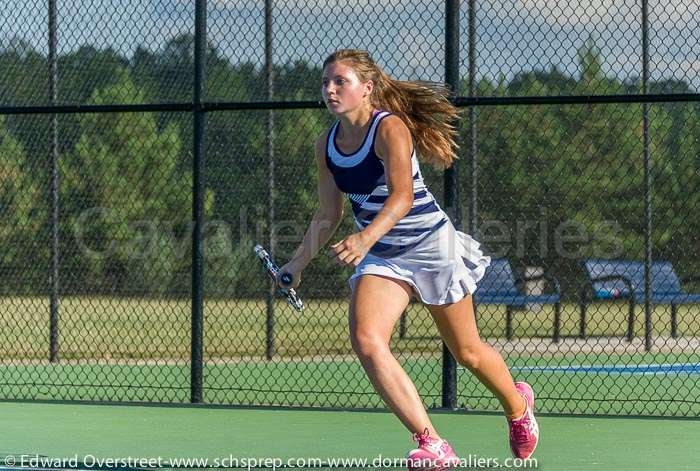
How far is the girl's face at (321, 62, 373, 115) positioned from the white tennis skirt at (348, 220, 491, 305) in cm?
60

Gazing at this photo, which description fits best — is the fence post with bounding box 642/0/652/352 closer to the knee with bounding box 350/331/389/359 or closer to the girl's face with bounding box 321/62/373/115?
the girl's face with bounding box 321/62/373/115

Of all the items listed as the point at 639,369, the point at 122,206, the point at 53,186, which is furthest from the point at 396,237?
the point at 122,206

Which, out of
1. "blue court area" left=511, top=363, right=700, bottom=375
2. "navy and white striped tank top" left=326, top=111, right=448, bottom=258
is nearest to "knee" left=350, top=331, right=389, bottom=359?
"navy and white striped tank top" left=326, top=111, right=448, bottom=258

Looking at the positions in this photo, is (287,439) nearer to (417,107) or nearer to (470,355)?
(470,355)

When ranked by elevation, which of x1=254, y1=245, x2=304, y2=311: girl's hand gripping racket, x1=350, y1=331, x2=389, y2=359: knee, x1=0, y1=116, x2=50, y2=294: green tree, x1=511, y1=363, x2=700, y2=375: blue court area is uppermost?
x1=254, y1=245, x2=304, y2=311: girl's hand gripping racket

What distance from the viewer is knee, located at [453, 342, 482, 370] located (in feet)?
18.9

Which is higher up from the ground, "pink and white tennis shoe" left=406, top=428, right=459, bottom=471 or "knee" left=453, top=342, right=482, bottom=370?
"knee" left=453, top=342, right=482, bottom=370

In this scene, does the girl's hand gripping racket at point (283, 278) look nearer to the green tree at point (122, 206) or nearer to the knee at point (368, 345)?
the knee at point (368, 345)

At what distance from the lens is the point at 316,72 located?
15227 millimetres

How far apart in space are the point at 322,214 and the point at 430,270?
553 millimetres

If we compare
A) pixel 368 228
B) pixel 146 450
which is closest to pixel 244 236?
pixel 146 450

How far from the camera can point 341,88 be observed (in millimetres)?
5676

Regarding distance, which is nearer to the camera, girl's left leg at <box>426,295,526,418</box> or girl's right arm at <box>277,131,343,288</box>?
girl's left leg at <box>426,295,526,418</box>

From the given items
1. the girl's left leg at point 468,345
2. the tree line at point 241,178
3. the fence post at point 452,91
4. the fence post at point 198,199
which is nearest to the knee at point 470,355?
the girl's left leg at point 468,345
